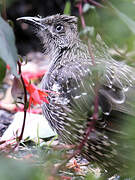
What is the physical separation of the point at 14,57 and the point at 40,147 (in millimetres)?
1802

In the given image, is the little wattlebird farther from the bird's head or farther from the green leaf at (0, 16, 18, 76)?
the green leaf at (0, 16, 18, 76)

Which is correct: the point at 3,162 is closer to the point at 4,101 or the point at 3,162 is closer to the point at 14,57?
the point at 14,57

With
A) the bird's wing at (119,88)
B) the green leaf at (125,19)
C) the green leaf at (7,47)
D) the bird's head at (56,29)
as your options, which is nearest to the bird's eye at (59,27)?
the bird's head at (56,29)

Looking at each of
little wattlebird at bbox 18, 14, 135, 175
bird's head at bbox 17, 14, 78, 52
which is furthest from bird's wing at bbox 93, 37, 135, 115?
bird's head at bbox 17, 14, 78, 52

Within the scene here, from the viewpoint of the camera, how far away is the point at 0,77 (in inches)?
84.1

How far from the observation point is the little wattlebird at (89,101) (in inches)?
118

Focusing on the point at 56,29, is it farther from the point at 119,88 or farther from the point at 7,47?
the point at 7,47

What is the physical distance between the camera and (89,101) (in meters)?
3.04

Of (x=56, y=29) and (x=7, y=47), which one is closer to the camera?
(x=7, y=47)

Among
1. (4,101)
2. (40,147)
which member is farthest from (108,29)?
(4,101)

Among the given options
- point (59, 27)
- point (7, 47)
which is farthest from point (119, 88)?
point (7, 47)

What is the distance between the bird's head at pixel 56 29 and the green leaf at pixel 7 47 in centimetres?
176


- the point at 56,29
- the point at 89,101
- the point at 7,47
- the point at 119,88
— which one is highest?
the point at 56,29

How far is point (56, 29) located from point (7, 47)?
2009 millimetres
